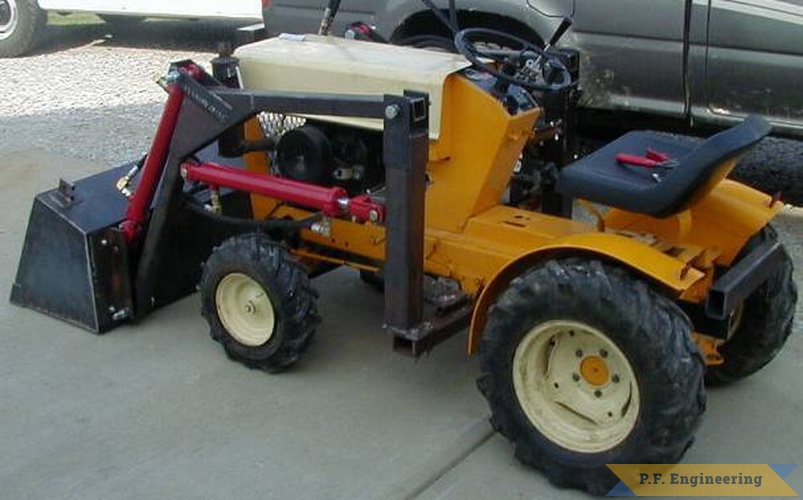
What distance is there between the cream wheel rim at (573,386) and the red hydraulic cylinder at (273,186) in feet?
2.86

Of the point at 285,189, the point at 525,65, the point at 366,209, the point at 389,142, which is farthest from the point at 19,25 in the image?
the point at 389,142

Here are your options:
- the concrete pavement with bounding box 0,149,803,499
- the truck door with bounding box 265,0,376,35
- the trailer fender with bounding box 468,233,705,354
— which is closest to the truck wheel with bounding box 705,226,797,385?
the concrete pavement with bounding box 0,149,803,499

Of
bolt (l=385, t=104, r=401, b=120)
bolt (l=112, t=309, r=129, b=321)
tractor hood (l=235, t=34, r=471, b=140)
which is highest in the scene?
tractor hood (l=235, t=34, r=471, b=140)

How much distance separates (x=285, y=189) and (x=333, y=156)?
0.28m

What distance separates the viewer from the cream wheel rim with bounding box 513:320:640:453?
3017mm

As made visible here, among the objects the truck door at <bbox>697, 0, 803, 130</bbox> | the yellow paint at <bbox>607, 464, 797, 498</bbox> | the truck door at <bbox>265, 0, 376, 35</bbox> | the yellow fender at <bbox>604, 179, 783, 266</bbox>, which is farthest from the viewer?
the truck door at <bbox>265, 0, 376, 35</bbox>

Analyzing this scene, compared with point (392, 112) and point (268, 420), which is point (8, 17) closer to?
point (268, 420)

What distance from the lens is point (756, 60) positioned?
4992 millimetres

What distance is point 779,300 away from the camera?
11.3 feet

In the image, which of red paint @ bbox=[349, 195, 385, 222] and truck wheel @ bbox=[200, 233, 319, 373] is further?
truck wheel @ bbox=[200, 233, 319, 373]

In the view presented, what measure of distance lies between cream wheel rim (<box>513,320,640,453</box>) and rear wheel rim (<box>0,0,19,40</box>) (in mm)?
8249

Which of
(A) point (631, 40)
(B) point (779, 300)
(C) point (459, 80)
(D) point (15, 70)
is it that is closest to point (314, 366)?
(C) point (459, 80)

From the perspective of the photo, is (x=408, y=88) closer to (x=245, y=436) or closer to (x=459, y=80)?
(x=459, y=80)

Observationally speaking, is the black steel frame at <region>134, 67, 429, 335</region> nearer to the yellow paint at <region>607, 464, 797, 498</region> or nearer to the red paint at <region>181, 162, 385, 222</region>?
the red paint at <region>181, 162, 385, 222</region>
